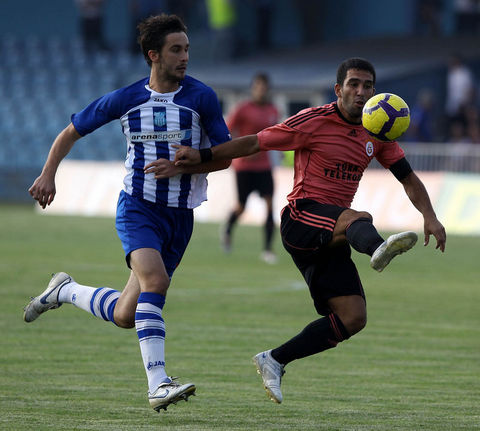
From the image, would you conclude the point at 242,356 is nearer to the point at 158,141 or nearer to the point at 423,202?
the point at 423,202

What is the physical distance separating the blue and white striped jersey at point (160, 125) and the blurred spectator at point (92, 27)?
24762 millimetres

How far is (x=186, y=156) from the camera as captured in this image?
6.58 metres

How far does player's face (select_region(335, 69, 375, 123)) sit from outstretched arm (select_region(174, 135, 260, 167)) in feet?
2.05

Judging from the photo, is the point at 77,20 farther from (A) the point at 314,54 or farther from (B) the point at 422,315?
(B) the point at 422,315

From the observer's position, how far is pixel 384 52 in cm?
3031

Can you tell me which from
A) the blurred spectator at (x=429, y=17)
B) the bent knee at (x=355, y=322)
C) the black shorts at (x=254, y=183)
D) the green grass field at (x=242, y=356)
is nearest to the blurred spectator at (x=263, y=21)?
the blurred spectator at (x=429, y=17)

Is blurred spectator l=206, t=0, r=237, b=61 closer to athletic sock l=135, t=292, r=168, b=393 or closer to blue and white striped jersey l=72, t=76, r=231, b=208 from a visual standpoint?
blue and white striped jersey l=72, t=76, r=231, b=208

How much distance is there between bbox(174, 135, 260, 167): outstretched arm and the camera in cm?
659

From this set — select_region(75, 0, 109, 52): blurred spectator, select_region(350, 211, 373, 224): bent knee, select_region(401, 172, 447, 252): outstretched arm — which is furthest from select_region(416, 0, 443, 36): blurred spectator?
select_region(350, 211, 373, 224): bent knee

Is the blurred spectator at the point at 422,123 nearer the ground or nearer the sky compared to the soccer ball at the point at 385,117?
nearer the ground

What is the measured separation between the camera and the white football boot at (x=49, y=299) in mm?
7586

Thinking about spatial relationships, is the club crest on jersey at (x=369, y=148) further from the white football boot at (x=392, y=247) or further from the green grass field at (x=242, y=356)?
the green grass field at (x=242, y=356)

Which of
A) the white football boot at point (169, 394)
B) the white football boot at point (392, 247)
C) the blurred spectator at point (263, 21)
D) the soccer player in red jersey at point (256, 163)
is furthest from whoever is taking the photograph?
the blurred spectator at point (263, 21)

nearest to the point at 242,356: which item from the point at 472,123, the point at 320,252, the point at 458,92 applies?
the point at 320,252
